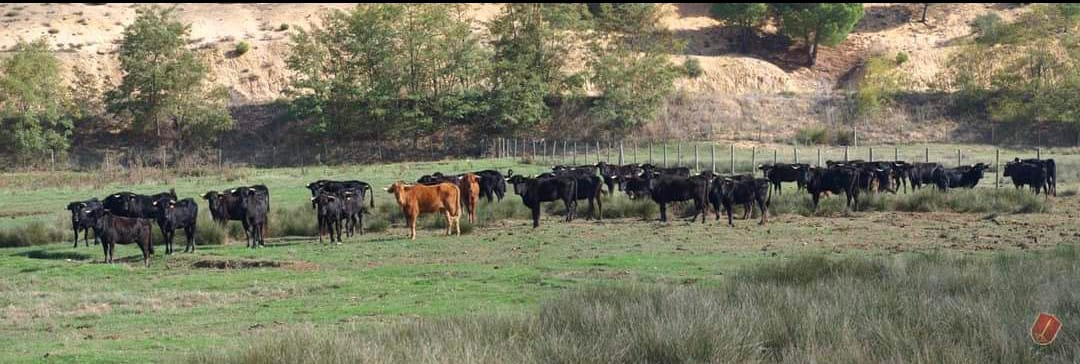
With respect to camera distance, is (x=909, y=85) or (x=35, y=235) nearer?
(x=35, y=235)

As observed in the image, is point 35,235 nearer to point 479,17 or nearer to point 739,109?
point 739,109

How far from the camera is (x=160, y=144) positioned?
76438 millimetres

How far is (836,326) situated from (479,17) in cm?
9257

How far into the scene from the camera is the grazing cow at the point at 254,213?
1138 inches

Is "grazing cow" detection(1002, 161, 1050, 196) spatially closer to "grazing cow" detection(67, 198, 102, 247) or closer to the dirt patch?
the dirt patch

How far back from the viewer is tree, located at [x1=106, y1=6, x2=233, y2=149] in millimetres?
72438

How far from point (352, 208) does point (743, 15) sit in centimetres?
7164

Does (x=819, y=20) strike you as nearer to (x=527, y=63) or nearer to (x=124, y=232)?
(x=527, y=63)

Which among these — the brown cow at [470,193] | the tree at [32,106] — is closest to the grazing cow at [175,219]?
the brown cow at [470,193]

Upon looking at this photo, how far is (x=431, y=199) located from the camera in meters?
31.3

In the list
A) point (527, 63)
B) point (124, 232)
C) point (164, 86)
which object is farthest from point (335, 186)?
point (527, 63)

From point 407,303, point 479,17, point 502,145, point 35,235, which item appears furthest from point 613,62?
point 407,303

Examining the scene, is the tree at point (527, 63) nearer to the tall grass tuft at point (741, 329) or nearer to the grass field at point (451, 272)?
the grass field at point (451, 272)

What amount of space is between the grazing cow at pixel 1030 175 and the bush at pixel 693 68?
47.6 metres
